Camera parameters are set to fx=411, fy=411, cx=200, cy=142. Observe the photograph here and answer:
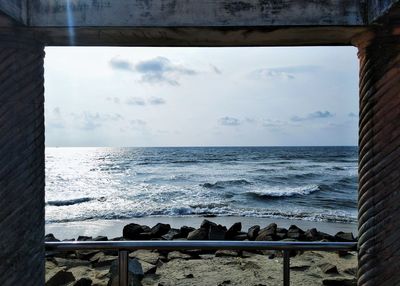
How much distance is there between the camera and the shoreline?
14.5m

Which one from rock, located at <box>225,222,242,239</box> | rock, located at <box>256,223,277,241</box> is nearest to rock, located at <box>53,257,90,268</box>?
rock, located at <box>225,222,242,239</box>

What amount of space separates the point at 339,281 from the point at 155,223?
11.0 meters

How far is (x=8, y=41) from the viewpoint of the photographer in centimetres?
254

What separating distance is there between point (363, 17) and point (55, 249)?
2530 millimetres

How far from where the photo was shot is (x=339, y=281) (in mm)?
6391

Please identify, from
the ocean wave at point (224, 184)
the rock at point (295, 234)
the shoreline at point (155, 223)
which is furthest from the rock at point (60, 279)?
the ocean wave at point (224, 184)

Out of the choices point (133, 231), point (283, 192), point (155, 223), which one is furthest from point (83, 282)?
point (283, 192)

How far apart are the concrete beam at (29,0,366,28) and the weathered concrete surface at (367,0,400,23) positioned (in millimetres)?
48

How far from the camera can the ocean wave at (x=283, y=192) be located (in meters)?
24.7

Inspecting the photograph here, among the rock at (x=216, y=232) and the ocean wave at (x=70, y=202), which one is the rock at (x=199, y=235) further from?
the ocean wave at (x=70, y=202)

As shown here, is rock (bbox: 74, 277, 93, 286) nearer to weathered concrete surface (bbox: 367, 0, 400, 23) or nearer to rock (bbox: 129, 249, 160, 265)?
rock (bbox: 129, 249, 160, 265)

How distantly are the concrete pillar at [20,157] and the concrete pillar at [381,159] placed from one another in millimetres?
2154

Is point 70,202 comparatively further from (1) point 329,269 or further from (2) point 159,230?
(1) point 329,269

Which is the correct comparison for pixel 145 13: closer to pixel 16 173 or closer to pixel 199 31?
pixel 199 31
